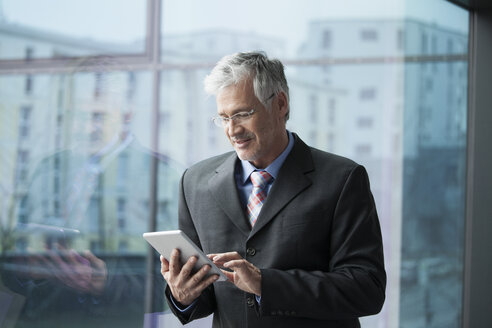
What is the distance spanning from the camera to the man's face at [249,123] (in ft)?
4.91

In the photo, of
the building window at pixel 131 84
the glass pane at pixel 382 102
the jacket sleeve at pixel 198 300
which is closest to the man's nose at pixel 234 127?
the jacket sleeve at pixel 198 300

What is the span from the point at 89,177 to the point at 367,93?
1.84 meters

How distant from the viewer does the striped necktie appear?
1540 mm

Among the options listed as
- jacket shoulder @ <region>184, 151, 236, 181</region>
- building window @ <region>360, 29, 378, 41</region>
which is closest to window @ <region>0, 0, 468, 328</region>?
building window @ <region>360, 29, 378, 41</region>

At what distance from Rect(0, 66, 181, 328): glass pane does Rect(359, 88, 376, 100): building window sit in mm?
1243

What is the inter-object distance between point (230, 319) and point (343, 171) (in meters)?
0.45

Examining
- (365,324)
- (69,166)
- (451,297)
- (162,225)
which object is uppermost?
(69,166)

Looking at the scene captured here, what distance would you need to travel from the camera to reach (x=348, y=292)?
55.2 inches

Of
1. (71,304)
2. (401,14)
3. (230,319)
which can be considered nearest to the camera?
(230,319)

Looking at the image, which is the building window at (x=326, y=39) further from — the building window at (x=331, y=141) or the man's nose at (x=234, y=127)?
the man's nose at (x=234, y=127)

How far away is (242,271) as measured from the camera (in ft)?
4.39

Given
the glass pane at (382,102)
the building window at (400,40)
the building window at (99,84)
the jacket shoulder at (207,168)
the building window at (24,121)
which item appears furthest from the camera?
the building window at (99,84)

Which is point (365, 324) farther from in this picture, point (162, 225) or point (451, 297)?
point (162, 225)

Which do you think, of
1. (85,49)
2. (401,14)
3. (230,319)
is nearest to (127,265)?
(85,49)
